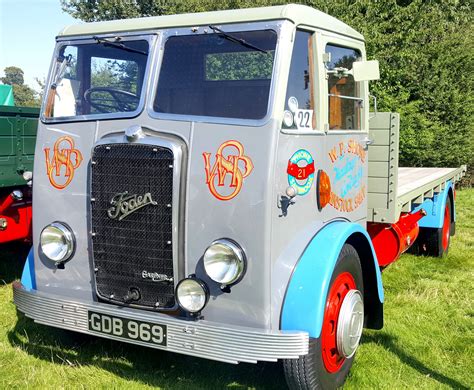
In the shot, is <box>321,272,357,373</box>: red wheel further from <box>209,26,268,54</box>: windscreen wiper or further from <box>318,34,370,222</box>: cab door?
<box>209,26,268,54</box>: windscreen wiper

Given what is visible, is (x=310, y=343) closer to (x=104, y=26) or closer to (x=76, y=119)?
(x=76, y=119)

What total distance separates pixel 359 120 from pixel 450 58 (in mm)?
10013

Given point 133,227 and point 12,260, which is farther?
point 12,260

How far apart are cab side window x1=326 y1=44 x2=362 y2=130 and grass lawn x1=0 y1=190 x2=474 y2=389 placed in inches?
66.0

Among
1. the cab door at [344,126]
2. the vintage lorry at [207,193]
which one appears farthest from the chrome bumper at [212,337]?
the cab door at [344,126]

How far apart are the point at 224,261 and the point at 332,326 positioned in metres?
0.82

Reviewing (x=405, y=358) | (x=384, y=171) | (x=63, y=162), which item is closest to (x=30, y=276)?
(x=63, y=162)

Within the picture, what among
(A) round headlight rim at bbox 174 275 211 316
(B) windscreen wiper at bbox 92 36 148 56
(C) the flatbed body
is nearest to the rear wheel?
(C) the flatbed body

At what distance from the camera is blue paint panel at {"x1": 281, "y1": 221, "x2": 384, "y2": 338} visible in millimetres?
2914

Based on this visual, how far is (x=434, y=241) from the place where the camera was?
21.5ft

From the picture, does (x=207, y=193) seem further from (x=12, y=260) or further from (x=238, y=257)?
(x=12, y=260)

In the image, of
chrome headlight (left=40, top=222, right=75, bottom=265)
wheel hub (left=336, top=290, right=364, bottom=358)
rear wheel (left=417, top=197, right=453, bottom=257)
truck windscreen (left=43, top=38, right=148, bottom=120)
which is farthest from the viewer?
rear wheel (left=417, top=197, right=453, bottom=257)

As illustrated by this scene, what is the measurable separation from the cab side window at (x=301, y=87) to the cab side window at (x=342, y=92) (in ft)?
0.72

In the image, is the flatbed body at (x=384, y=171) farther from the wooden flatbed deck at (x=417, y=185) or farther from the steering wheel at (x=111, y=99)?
the steering wheel at (x=111, y=99)
